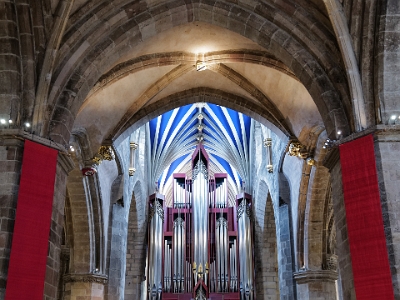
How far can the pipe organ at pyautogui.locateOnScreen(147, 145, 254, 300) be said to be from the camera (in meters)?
19.2

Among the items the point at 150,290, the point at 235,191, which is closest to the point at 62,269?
the point at 150,290

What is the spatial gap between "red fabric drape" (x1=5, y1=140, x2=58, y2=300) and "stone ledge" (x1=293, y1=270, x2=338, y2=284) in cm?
803

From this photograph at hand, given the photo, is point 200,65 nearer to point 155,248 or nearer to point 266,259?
point 155,248

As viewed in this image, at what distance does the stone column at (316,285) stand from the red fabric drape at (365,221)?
244 inches

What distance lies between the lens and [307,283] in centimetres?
1388

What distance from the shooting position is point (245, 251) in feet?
64.5

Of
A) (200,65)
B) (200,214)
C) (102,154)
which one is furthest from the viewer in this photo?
(200,214)

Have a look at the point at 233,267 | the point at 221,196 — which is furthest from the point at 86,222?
the point at 221,196

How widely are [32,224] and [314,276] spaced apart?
8404 millimetres

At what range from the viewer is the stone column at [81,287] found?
1349 cm

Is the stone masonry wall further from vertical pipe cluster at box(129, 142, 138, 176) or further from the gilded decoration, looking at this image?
the gilded decoration

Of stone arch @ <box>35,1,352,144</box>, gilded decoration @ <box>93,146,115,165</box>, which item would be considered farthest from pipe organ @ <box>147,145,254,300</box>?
stone arch @ <box>35,1,352,144</box>

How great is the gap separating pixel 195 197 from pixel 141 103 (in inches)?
344

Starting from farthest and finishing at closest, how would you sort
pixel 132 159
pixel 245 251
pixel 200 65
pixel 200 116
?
pixel 200 116 < pixel 245 251 < pixel 132 159 < pixel 200 65
